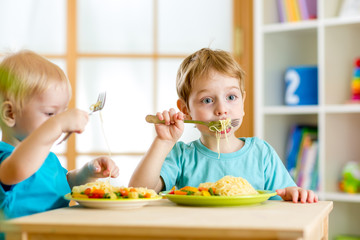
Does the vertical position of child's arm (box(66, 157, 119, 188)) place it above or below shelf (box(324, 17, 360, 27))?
below

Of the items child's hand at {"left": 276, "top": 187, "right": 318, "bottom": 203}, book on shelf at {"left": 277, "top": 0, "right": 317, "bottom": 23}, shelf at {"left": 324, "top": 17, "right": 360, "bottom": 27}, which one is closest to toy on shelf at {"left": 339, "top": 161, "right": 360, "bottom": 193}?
shelf at {"left": 324, "top": 17, "right": 360, "bottom": 27}

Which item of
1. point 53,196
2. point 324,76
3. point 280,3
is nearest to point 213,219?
point 53,196

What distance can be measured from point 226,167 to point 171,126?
27 cm

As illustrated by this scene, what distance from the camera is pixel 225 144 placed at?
5.33ft

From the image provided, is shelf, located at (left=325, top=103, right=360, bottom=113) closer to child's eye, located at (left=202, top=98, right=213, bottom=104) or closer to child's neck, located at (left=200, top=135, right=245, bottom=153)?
child's neck, located at (left=200, top=135, right=245, bottom=153)

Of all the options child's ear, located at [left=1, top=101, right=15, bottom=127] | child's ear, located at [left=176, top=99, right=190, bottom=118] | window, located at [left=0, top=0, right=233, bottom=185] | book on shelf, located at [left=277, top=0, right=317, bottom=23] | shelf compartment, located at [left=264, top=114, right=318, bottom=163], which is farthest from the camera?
window, located at [left=0, top=0, right=233, bottom=185]

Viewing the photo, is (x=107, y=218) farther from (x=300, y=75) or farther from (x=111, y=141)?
(x=111, y=141)

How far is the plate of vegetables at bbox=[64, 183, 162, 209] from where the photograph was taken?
1074 millimetres

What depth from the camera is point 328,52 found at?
294 cm

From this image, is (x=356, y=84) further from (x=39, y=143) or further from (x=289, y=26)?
(x=39, y=143)

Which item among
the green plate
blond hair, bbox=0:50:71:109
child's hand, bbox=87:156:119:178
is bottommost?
the green plate

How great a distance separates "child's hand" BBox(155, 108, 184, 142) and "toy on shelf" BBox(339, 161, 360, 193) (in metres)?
1.73

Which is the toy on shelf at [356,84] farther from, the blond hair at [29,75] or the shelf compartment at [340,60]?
the blond hair at [29,75]

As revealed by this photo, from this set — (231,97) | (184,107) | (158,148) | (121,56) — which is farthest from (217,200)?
(121,56)
